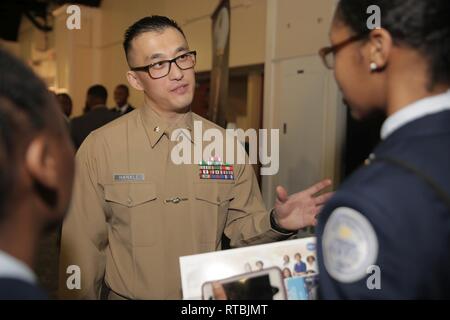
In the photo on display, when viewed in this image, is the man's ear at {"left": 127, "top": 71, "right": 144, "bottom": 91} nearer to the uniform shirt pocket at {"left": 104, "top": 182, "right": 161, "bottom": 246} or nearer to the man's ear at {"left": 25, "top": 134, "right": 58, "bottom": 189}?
the uniform shirt pocket at {"left": 104, "top": 182, "right": 161, "bottom": 246}

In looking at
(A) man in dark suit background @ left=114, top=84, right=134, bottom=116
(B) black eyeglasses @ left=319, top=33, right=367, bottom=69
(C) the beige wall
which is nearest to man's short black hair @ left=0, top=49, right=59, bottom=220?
(B) black eyeglasses @ left=319, top=33, right=367, bottom=69

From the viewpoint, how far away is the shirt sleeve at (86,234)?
53.4 inches

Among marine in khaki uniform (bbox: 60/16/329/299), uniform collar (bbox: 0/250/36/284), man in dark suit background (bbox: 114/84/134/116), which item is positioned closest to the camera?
uniform collar (bbox: 0/250/36/284)

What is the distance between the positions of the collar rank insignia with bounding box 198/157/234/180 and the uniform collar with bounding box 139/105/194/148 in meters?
0.15

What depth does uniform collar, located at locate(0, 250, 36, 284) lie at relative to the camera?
1.84 feet

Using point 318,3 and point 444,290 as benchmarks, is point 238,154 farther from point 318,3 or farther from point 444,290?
point 318,3

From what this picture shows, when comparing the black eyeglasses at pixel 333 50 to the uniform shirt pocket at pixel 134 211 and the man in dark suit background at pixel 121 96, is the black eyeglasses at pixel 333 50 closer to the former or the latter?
the uniform shirt pocket at pixel 134 211

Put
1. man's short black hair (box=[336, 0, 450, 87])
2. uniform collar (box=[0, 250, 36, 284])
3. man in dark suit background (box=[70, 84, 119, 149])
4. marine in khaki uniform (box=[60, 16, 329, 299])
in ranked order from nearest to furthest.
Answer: uniform collar (box=[0, 250, 36, 284])
man's short black hair (box=[336, 0, 450, 87])
marine in khaki uniform (box=[60, 16, 329, 299])
man in dark suit background (box=[70, 84, 119, 149])

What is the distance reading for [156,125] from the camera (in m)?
1.45

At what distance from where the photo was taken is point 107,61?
24.7ft

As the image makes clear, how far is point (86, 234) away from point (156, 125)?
16.9 inches

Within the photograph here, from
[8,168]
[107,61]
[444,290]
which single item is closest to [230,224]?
[444,290]

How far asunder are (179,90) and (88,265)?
652 millimetres

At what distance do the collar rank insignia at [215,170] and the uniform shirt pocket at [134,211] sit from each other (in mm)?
180
